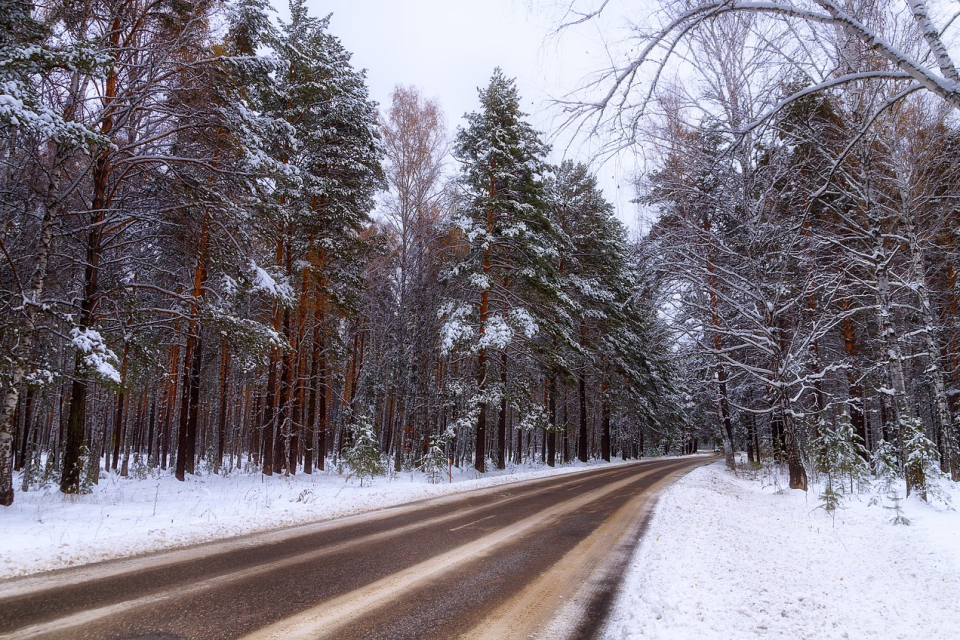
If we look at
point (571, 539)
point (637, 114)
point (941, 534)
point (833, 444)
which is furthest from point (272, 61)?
point (833, 444)

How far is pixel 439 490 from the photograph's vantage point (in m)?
13.2

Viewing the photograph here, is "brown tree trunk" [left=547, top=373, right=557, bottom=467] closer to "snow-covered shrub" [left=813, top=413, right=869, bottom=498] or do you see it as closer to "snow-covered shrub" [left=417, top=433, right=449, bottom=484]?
"snow-covered shrub" [left=417, top=433, right=449, bottom=484]

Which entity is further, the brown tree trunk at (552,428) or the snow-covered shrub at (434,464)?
the brown tree trunk at (552,428)

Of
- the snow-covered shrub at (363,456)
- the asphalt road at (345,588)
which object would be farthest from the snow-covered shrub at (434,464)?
the asphalt road at (345,588)

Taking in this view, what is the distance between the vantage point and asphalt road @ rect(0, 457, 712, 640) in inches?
138

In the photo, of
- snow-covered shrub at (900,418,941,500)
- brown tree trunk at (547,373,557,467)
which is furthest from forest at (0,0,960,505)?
brown tree trunk at (547,373,557,467)

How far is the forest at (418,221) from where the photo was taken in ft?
22.5

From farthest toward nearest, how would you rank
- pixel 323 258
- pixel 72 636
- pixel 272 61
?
pixel 323 258
pixel 272 61
pixel 72 636

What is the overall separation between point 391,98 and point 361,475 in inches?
604

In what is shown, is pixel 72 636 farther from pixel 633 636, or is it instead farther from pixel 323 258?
pixel 323 258

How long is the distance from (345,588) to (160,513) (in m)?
5.84

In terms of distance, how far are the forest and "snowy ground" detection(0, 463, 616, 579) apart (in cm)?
116

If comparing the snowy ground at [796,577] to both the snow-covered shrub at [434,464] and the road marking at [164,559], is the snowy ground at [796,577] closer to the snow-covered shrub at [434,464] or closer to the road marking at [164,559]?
the road marking at [164,559]

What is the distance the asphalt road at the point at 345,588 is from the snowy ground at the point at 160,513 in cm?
75
